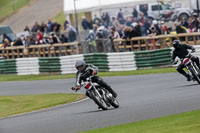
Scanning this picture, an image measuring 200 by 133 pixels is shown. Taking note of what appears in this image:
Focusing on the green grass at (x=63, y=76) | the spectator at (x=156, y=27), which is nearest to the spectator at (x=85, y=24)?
the green grass at (x=63, y=76)

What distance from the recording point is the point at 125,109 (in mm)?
15430

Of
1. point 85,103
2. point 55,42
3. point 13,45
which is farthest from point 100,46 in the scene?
point 85,103

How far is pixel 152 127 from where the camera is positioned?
1160 centimetres

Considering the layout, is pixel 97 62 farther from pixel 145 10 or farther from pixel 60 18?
pixel 60 18

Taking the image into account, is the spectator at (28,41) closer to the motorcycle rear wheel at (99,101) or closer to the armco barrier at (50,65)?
the armco barrier at (50,65)

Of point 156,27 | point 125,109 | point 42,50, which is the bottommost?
point 125,109

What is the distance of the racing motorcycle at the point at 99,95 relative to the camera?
15.7 m

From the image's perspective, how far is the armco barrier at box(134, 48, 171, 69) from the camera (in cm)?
2727

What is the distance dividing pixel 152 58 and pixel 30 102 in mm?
7988

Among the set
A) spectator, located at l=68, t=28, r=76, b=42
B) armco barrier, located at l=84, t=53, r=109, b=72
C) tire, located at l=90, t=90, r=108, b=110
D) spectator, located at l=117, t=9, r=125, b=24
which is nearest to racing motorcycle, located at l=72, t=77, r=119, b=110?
tire, located at l=90, t=90, r=108, b=110

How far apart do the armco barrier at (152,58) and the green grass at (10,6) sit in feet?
113

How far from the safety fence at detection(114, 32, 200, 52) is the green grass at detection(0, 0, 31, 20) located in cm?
3291

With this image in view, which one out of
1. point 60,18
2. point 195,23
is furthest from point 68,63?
point 60,18

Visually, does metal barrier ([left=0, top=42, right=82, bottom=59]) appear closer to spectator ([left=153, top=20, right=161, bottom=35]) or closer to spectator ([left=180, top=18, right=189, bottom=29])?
spectator ([left=153, top=20, right=161, bottom=35])
